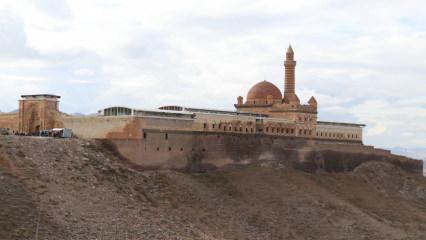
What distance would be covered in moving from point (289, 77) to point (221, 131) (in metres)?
12.8

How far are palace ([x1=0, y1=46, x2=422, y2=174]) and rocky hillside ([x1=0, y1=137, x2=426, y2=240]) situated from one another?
1.50m

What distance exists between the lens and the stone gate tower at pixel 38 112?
60500mm

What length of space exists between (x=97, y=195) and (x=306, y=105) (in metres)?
30.1

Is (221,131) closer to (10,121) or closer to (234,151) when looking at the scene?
(234,151)

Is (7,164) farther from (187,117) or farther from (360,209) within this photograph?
(360,209)

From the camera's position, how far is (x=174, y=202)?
166 ft

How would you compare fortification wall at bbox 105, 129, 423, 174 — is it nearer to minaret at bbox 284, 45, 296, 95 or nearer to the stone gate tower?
minaret at bbox 284, 45, 296, 95

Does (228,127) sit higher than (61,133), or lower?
higher

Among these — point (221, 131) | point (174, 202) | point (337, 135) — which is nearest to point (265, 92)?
point (337, 135)

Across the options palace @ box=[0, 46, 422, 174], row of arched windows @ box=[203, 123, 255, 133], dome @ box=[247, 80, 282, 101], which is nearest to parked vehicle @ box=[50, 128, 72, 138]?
palace @ box=[0, 46, 422, 174]

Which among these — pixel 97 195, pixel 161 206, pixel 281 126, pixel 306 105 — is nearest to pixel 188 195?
pixel 161 206

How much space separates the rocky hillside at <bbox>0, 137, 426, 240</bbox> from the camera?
42.1 meters

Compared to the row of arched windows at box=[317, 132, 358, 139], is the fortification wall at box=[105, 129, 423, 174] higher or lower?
lower

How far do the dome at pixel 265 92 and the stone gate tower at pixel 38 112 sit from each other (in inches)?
756
